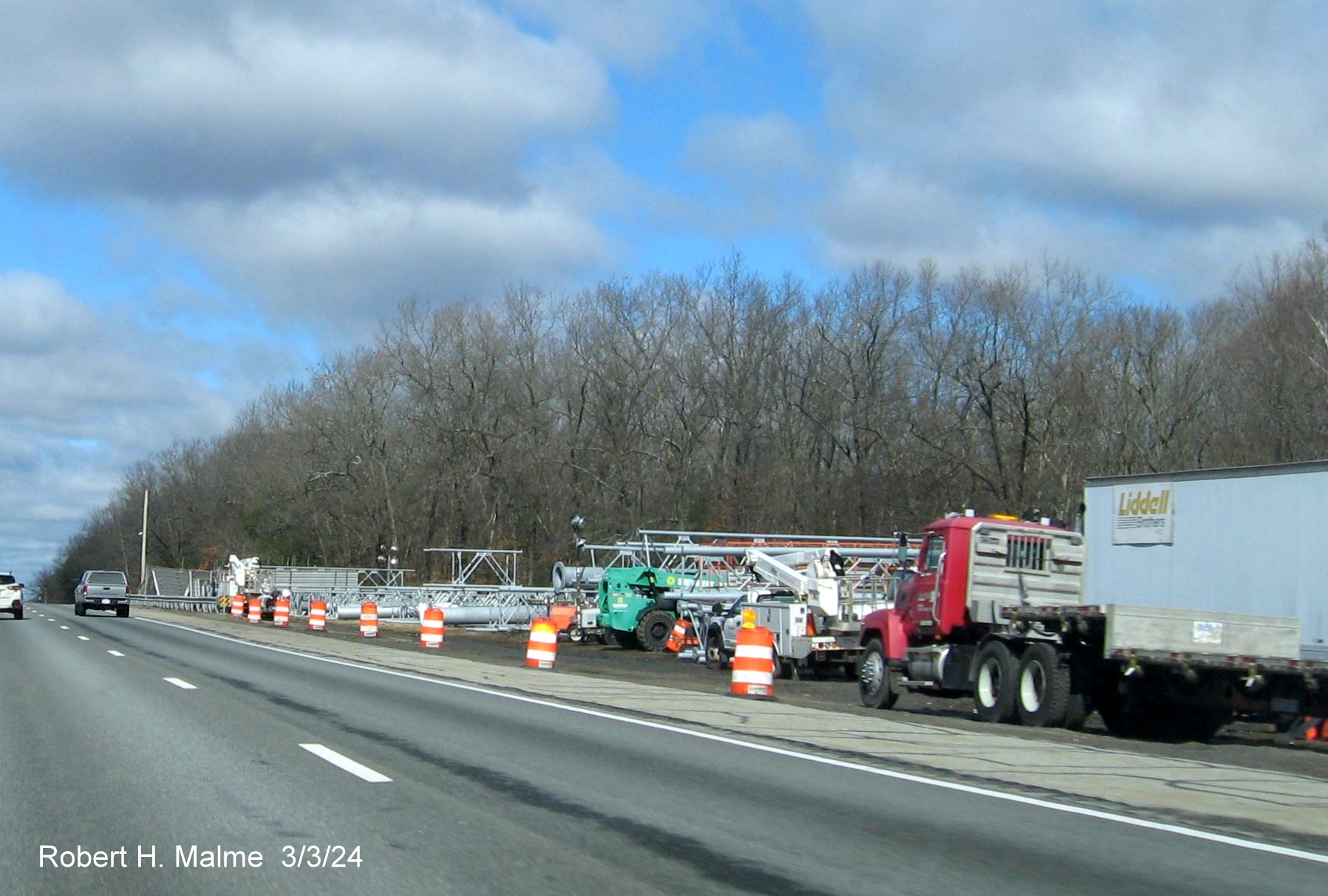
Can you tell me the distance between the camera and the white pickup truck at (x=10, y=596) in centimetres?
5028

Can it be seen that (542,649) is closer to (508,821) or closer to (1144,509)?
(1144,509)

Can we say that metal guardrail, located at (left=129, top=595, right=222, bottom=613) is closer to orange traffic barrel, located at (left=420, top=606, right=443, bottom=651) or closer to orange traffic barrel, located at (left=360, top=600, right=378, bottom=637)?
orange traffic barrel, located at (left=360, top=600, right=378, bottom=637)

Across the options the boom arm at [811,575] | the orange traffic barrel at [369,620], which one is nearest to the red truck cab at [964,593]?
the boom arm at [811,575]

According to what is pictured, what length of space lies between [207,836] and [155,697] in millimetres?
9612

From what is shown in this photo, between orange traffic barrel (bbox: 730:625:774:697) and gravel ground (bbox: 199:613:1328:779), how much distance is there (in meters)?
0.50

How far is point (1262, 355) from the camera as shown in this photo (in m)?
49.6

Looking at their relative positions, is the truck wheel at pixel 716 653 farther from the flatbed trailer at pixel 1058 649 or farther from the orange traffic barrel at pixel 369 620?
the orange traffic barrel at pixel 369 620

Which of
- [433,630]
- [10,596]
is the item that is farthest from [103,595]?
[433,630]

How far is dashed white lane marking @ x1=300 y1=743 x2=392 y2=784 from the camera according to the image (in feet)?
34.8

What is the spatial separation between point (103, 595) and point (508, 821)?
169 ft

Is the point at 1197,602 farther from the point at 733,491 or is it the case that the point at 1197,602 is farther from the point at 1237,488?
the point at 733,491

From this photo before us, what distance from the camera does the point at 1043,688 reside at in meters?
18.3

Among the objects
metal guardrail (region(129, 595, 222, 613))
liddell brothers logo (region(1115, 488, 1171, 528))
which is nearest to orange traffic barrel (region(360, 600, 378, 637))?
liddell brothers logo (region(1115, 488, 1171, 528))

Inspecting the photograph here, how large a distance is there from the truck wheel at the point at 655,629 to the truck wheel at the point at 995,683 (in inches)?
797
